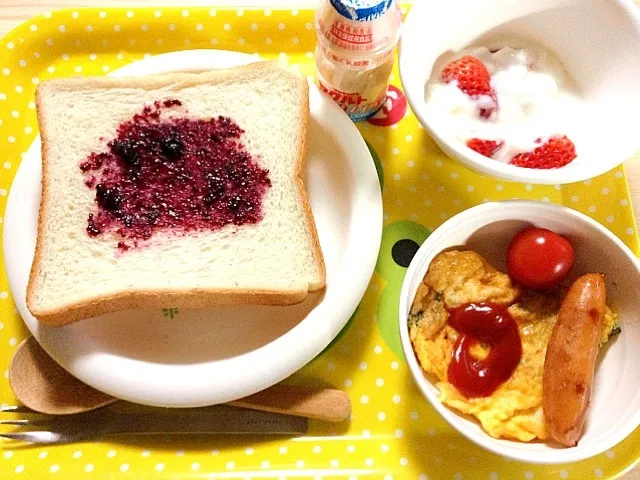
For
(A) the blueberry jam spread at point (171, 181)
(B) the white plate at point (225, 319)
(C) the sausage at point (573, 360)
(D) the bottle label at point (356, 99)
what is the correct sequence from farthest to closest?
1. (D) the bottle label at point (356, 99)
2. (A) the blueberry jam spread at point (171, 181)
3. (B) the white plate at point (225, 319)
4. (C) the sausage at point (573, 360)

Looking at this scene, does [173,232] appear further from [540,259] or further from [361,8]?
[540,259]

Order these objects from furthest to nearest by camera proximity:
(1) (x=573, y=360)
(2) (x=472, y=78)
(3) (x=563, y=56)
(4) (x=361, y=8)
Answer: (3) (x=563, y=56) < (2) (x=472, y=78) < (4) (x=361, y=8) < (1) (x=573, y=360)

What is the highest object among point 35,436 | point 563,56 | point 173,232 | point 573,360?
point 563,56

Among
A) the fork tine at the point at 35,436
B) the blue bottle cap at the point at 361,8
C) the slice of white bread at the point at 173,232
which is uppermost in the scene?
the blue bottle cap at the point at 361,8

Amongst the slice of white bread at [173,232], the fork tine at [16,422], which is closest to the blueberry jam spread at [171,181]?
the slice of white bread at [173,232]

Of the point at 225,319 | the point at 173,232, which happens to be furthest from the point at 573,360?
the point at 173,232

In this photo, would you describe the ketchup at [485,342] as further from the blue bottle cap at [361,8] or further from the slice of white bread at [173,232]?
the blue bottle cap at [361,8]
